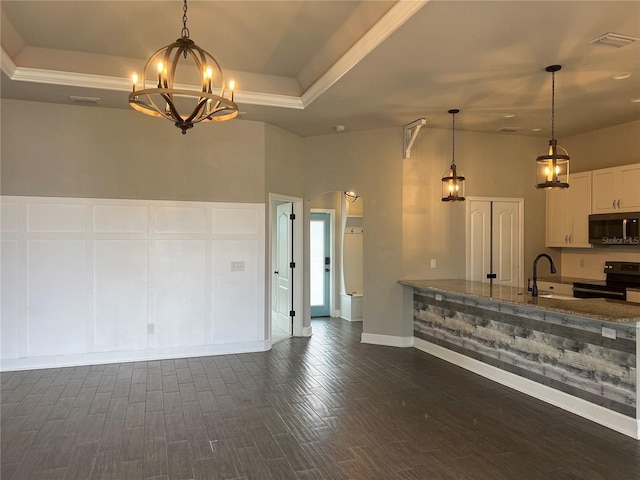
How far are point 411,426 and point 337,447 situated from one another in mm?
739

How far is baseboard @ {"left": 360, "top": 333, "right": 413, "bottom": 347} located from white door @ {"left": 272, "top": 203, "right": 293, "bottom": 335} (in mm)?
1290

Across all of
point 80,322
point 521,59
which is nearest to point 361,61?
point 521,59

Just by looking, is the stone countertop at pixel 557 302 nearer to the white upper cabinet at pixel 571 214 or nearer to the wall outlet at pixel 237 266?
the white upper cabinet at pixel 571 214

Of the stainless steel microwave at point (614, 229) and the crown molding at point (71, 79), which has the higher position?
the crown molding at point (71, 79)

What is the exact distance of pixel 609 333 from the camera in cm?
371

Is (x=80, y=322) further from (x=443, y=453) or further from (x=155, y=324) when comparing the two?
(x=443, y=453)

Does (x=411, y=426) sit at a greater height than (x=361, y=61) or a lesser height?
lesser

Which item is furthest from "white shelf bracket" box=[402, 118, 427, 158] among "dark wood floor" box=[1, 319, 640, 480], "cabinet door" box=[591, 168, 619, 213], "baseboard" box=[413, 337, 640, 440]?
"dark wood floor" box=[1, 319, 640, 480]

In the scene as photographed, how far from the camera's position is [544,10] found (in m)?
3.18

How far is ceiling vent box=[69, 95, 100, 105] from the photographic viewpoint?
205 inches

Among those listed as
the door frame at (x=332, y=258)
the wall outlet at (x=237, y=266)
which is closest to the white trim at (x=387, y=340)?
the wall outlet at (x=237, y=266)

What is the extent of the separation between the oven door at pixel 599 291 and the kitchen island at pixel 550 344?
1643mm

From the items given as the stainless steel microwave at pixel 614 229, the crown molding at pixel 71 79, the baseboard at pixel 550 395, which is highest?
the crown molding at pixel 71 79

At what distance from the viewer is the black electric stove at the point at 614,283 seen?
228 inches
